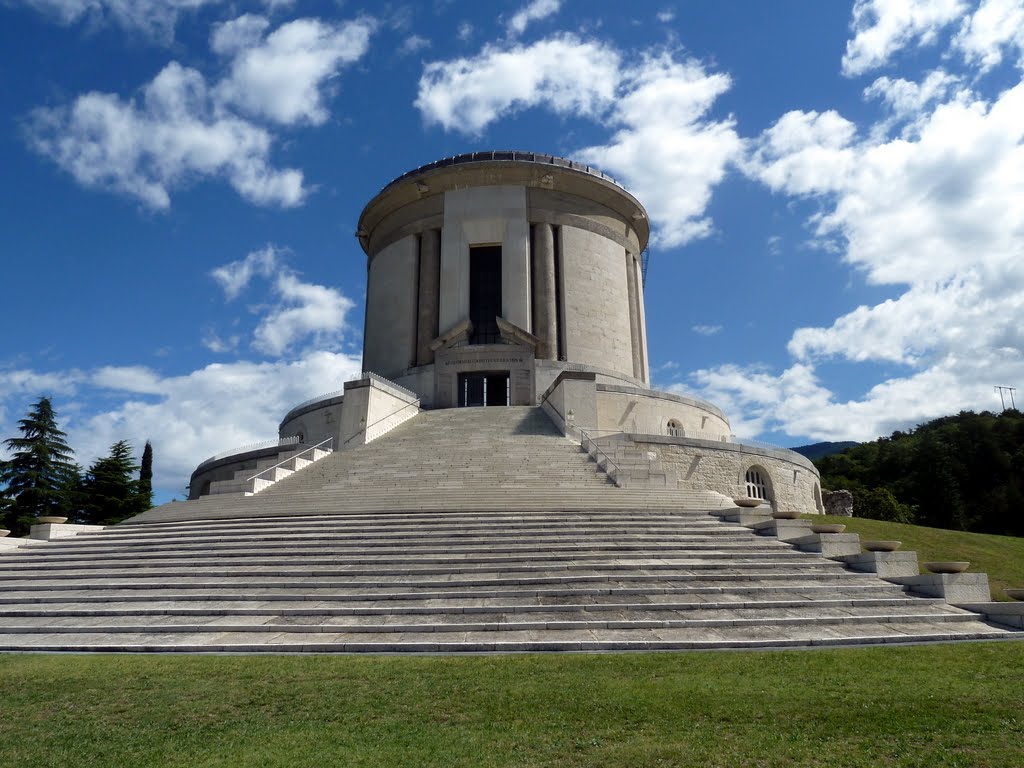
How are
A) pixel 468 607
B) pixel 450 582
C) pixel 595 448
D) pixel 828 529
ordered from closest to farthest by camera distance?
1. pixel 468 607
2. pixel 450 582
3. pixel 828 529
4. pixel 595 448

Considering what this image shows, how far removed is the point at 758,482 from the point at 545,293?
12.2 m

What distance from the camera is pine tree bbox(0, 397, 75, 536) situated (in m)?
26.3

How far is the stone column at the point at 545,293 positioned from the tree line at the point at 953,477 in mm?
17206

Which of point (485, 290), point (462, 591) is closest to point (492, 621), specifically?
point (462, 591)

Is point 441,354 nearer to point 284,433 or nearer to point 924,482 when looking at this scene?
point 284,433

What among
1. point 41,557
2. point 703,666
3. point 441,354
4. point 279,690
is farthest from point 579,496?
point 441,354

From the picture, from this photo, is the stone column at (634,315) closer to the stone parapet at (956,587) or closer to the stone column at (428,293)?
the stone column at (428,293)

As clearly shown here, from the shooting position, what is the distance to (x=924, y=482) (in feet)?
144

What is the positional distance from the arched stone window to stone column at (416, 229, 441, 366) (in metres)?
13.3

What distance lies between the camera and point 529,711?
15.9 feet

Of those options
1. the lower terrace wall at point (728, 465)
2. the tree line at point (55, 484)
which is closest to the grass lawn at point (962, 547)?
the lower terrace wall at point (728, 465)

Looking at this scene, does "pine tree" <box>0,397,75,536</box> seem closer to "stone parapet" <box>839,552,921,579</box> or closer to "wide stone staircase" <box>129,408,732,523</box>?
"wide stone staircase" <box>129,408,732,523</box>

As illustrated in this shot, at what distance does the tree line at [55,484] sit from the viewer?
26.3 metres

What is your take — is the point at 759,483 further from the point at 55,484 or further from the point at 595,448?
the point at 55,484
